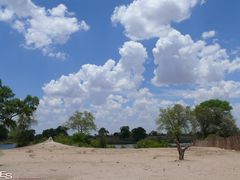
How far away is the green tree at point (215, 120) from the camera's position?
89.4 metres

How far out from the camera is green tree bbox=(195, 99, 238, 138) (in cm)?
8938

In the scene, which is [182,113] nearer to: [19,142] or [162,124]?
[162,124]

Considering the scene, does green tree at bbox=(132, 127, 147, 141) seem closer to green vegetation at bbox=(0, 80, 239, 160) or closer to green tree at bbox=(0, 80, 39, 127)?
green vegetation at bbox=(0, 80, 239, 160)

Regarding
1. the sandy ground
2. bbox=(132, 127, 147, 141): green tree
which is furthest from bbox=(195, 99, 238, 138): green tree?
the sandy ground

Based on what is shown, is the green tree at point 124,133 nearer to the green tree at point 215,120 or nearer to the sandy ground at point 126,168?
the green tree at point 215,120

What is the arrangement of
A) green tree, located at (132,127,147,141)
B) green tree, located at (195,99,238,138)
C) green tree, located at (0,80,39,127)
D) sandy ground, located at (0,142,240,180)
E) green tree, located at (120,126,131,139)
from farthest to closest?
1. green tree, located at (120,126,131,139)
2. green tree, located at (132,127,147,141)
3. green tree, located at (195,99,238,138)
4. green tree, located at (0,80,39,127)
5. sandy ground, located at (0,142,240,180)

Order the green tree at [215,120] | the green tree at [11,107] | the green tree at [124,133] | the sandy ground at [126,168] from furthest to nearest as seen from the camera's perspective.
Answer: the green tree at [124,133]
the green tree at [215,120]
the green tree at [11,107]
the sandy ground at [126,168]

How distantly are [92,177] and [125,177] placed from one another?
1.30 m

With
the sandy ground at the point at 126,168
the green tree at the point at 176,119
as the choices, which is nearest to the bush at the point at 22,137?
the green tree at the point at 176,119

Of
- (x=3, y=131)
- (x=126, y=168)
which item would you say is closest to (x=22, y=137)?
(x=3, y=131)

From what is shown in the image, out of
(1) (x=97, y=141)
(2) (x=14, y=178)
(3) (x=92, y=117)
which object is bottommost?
(2) (x=14, y=178)

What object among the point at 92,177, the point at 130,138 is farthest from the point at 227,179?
the point at 130,138

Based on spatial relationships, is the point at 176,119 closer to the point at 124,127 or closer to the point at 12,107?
the point at 124,127

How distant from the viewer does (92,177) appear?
17.8 m
